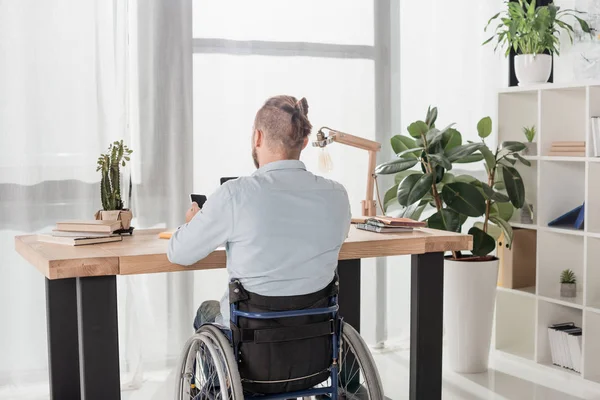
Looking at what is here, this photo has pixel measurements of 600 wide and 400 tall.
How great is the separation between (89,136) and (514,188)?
207cm

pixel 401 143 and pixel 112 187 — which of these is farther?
pixel 401 143

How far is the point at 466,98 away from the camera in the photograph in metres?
4.49

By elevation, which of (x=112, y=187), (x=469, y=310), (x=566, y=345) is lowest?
(x=566, y=345)

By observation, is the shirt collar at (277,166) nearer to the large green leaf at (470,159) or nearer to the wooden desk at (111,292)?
the wooden desk at (111,292)

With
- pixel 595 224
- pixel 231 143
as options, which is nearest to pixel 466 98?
pixel 595 224

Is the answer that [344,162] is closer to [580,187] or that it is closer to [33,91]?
[580,187]

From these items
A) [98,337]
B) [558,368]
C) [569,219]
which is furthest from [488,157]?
[98,337]

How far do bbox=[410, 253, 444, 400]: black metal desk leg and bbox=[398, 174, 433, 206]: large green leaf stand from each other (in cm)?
81

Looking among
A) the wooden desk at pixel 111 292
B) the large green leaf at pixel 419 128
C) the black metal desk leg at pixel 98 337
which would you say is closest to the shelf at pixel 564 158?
the large green leaf at pixel 419 128

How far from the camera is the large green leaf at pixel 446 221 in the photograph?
371cm

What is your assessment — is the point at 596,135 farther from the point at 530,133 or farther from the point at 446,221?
the point at 446,221

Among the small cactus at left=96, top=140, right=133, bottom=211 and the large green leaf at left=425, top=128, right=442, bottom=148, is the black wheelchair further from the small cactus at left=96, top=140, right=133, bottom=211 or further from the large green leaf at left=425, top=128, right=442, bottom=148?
the large green leaf at left=425, top=128, right=442, bottom=148

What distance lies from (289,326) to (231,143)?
6.21ft

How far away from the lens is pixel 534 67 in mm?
3996
